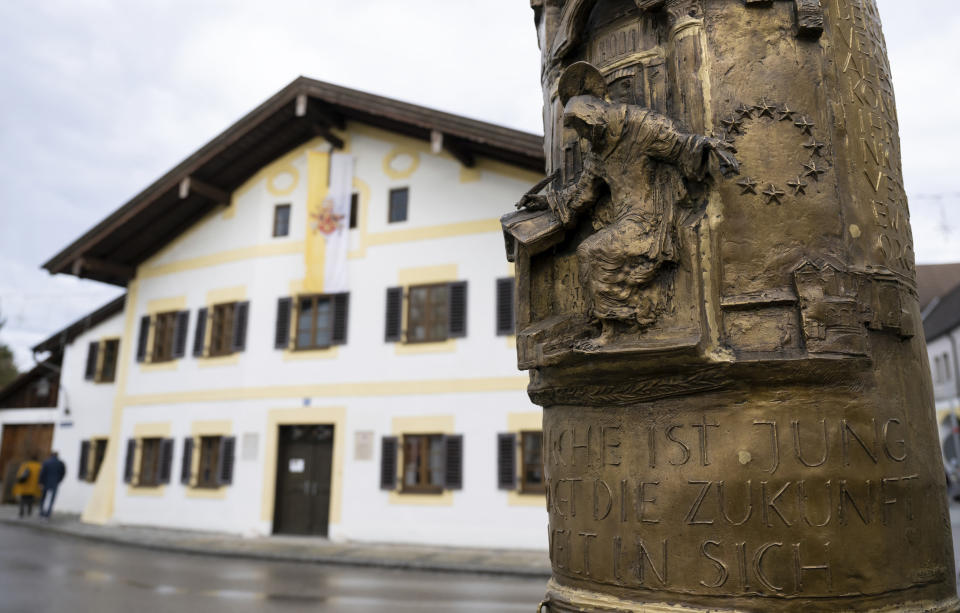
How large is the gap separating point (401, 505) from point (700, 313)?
1275 cm

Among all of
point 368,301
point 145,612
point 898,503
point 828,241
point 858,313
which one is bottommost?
point 145,612

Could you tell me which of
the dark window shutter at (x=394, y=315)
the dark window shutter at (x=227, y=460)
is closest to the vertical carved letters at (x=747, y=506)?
the dark window shutter at (x=394, y=315)

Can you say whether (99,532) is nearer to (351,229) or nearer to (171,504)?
(171,504)

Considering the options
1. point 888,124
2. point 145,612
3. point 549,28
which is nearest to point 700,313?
point 888,124

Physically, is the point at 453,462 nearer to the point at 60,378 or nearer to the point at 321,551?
the point at 321,551

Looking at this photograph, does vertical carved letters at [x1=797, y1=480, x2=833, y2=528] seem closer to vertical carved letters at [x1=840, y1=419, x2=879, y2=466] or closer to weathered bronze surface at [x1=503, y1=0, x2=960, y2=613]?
weathered bronze surface at [x1=503, y1=0, x2=960, y2=613]

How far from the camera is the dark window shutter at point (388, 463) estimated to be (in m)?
14.8

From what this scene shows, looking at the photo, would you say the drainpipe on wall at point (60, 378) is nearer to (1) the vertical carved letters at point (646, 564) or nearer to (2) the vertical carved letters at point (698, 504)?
(1) the vertical carved letters at point (646, 564)

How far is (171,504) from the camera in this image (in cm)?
1719

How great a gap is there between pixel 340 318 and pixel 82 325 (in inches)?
424

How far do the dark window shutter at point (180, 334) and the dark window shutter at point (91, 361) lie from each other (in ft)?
16.4

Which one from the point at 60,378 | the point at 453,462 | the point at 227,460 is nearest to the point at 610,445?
the point at 453,462

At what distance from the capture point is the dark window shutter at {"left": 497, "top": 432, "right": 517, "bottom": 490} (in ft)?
45.2

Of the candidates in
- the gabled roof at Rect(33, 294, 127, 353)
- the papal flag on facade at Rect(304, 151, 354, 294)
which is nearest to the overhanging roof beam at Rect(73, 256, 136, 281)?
the gabled roof at Rect(33, 294, 127, 353)
